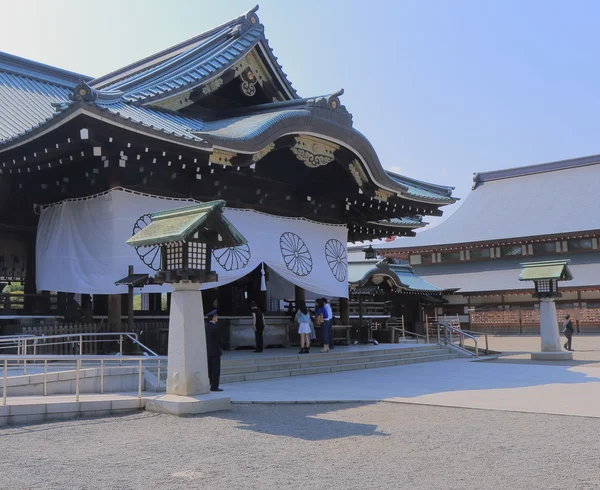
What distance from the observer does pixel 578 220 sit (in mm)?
32594

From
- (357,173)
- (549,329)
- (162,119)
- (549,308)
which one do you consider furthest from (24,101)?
(549,329)

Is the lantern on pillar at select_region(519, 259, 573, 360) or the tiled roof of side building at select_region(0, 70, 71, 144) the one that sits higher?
the tiled roof of side building at select_region(0, 70, 71, 144)

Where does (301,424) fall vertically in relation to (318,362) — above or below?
below

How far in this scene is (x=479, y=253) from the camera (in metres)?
35.1

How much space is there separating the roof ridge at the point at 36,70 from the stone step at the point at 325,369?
32.3 ft

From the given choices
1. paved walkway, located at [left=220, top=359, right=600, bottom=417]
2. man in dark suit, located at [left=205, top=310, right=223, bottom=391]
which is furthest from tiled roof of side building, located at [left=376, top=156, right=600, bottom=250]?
man in dark suit, located at [left=205, top=310, right=223, bottom=391]

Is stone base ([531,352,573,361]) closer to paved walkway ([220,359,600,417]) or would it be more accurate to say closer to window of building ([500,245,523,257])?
paved walkway ([220,359,600,417])

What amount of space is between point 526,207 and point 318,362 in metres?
26.3

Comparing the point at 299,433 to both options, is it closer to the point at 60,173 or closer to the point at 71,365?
the point at 71,365

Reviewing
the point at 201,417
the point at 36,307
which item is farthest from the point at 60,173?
the point at 201,417

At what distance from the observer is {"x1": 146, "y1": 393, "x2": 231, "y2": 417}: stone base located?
7906 mm

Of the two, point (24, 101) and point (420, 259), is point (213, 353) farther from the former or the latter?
point (420, 259)

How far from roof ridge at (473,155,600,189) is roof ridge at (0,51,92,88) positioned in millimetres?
29516

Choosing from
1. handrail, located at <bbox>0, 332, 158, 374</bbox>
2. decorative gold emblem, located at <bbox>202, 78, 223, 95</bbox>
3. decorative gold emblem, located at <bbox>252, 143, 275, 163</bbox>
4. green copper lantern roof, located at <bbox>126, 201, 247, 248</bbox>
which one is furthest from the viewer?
decorative gold emblem, located at <bbox>202, 78, 223, 95</bbox>
